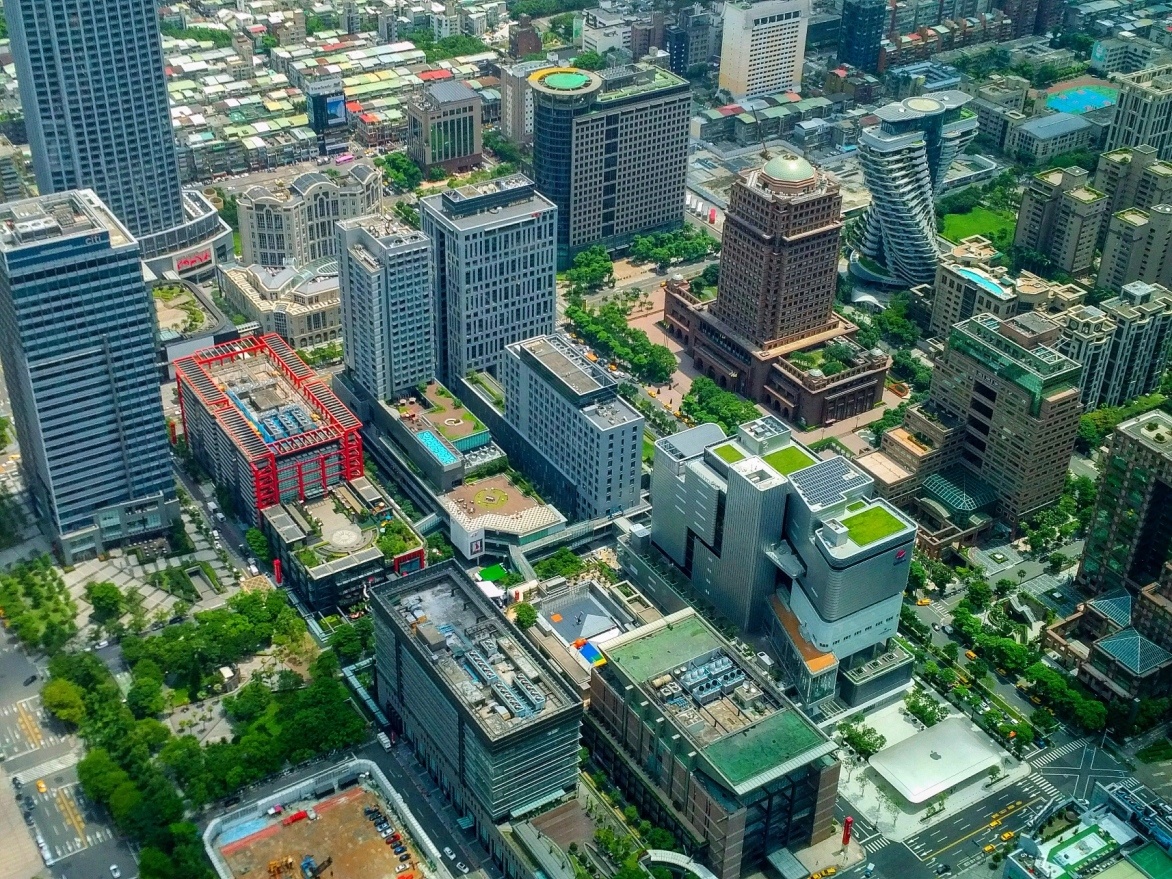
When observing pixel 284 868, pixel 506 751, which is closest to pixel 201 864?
pixel 284 868

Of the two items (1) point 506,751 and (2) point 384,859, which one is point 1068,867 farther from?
(2) point 384,859

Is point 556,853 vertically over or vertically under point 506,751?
under

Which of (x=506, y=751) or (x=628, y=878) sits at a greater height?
(x=506, y=751)

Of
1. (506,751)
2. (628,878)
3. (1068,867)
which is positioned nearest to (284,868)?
(506,751)

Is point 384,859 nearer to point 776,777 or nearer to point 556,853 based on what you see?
point 556,853

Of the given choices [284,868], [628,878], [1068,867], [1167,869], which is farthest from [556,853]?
[1167,869]

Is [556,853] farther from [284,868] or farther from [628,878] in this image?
[284,868]

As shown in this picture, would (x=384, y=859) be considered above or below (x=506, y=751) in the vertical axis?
→ below
